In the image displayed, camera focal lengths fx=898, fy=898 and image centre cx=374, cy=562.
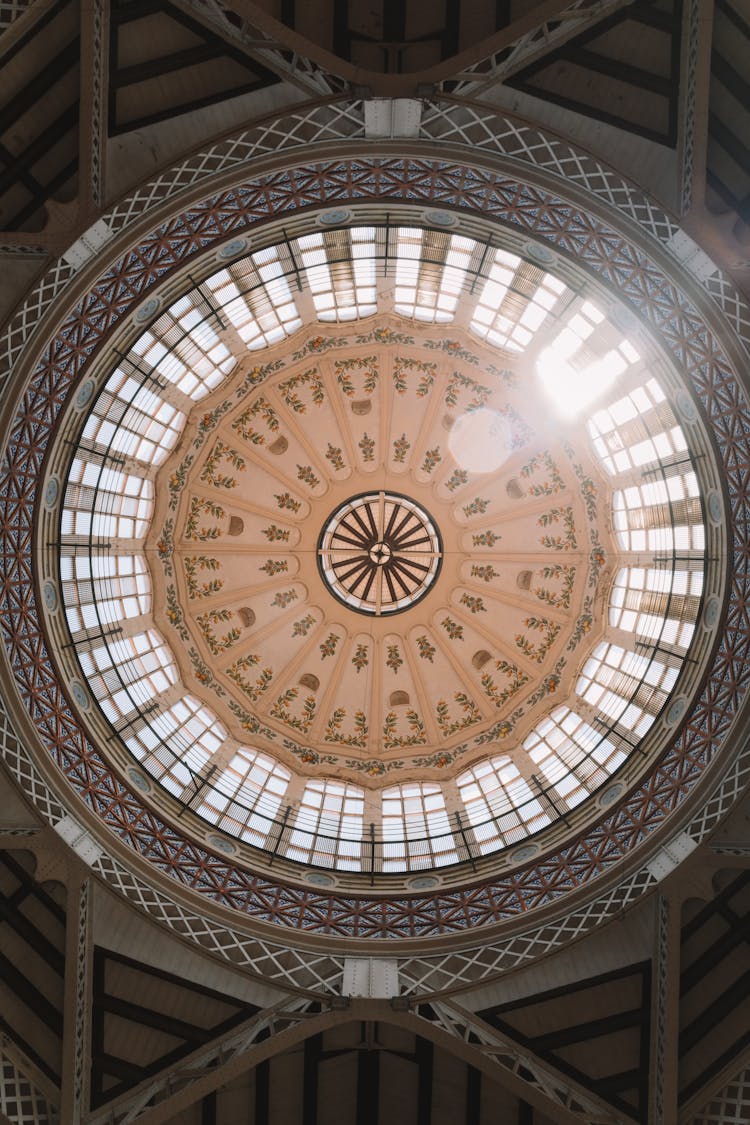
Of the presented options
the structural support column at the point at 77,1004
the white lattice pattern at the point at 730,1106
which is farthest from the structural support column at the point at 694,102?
the structural support column at the point at 77,1004

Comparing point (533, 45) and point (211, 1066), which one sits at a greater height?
point (533, 45)

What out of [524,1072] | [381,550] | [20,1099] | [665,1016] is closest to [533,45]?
[381,550]

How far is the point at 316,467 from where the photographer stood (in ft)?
93.5

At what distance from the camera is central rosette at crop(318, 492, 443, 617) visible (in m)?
28.6

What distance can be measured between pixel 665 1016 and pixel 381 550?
15.7 metres

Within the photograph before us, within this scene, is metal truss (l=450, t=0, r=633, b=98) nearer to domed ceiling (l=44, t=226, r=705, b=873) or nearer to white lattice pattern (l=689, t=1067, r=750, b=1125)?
domed ceiling (l=44, t=226, r=705, b=873)

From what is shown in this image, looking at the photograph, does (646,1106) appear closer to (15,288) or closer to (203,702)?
(203,702)

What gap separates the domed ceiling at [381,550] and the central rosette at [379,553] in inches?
3.1

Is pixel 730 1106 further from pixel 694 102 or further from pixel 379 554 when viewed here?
pixel 694 102

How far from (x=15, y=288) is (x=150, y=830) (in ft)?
36.8

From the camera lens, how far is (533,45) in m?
14.6

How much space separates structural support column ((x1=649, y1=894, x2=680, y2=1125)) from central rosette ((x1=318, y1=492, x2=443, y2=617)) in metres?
13.6

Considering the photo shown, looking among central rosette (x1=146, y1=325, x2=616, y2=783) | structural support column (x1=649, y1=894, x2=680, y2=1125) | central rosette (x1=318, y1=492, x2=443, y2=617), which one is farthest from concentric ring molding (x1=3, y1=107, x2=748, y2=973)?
central rosette (x1=318, y1=492, x2=443, y2=617)

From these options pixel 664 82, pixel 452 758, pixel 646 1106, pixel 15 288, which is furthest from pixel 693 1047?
pixel 15 288
